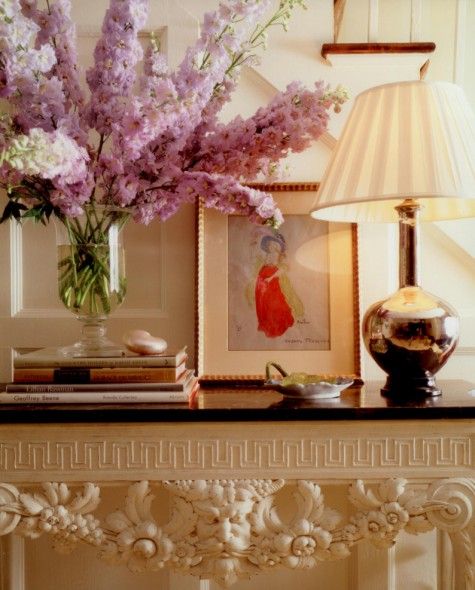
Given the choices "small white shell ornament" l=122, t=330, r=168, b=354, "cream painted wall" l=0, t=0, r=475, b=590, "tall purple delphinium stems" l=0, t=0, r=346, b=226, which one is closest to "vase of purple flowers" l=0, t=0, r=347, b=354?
"tall purple delphinium stems" l=0, t=0, r=346, b=226

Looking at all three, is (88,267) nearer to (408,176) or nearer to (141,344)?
(141,344)

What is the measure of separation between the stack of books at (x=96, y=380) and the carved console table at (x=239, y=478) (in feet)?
0.07

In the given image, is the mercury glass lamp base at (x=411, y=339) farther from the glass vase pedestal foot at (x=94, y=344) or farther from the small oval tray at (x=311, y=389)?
the glass vase pedestal foot at (x=94, y=344)

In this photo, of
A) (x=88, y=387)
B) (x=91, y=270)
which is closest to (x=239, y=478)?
(x=88, y=387)

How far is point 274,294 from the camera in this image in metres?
1.39

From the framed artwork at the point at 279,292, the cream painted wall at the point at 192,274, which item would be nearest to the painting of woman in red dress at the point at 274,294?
the framed artwork at the point at 279,292

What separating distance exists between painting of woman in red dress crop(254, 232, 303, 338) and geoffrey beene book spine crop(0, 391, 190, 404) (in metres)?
0.39

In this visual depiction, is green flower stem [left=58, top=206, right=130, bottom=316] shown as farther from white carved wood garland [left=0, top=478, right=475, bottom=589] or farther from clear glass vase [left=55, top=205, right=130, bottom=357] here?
white carved wood garland [left=0, top=478, right=475, bottom=589]

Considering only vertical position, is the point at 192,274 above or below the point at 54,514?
above

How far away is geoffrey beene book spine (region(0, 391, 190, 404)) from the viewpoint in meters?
1.04

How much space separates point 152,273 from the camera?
143 cm

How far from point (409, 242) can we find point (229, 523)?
0.60m

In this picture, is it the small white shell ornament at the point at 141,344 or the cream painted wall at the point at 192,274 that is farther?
the cream painted wall at the point at 192,274

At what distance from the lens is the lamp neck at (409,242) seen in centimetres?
116
